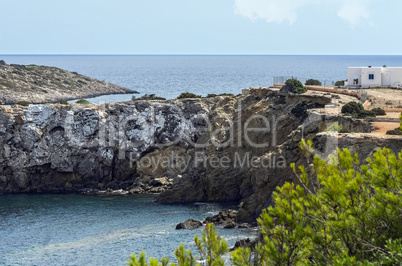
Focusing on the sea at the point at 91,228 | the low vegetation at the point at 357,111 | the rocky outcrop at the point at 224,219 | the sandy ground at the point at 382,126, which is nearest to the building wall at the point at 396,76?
the low vegetation at the point at 357,111

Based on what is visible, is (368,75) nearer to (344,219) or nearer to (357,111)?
(357,111)

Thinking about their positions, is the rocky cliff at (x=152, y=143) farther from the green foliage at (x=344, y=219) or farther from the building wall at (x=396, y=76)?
the green foliage at (x=344, y=219)

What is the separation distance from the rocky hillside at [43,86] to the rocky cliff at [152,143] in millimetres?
49444

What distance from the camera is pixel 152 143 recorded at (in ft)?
219

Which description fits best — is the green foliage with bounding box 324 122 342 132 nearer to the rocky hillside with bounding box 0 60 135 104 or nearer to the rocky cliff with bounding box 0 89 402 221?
the rocky cliff with bounding box 0 89 402 221

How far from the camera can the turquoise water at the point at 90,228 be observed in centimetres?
4153

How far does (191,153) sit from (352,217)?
46.9 meters

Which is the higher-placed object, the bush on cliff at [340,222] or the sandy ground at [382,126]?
the sandy ground at [382,126]

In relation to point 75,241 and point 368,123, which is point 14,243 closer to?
point 75,241

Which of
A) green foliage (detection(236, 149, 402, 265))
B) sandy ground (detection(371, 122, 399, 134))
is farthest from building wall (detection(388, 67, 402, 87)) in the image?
green foliage (detection(236, 149, 402, 265))

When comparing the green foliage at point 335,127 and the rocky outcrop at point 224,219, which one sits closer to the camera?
the green foliage at point 335,127

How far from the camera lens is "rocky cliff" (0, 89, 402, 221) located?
57.1 metres

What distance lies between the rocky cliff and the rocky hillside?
49444 mm

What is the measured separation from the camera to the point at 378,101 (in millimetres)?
56250
